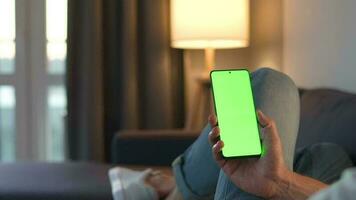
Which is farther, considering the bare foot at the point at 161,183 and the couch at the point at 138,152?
the bare foot at the point at 161,183

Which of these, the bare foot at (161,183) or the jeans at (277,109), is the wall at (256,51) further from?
the jeans at (277,109)

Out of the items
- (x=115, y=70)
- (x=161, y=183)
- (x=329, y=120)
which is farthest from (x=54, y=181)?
(x=115, y=70)

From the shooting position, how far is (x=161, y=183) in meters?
1.78

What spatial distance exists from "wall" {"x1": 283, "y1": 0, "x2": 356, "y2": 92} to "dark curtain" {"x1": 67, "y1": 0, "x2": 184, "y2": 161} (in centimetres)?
65

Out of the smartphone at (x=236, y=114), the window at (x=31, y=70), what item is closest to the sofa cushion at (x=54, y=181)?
the smartphone at (x=236, y=114)

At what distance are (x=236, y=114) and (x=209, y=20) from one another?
1583 millimetres

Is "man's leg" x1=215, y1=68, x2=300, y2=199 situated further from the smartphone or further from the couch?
the couch

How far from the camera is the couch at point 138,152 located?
146 centimetres

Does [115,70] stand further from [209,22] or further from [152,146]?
[152,146]

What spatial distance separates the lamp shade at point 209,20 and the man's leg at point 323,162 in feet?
4.30

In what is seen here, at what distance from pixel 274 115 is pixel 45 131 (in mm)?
2234

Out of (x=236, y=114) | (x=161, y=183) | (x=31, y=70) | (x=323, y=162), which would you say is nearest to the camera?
(x=236, y=114)

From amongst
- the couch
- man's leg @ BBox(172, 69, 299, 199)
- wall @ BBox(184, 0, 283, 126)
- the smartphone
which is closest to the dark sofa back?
the couch

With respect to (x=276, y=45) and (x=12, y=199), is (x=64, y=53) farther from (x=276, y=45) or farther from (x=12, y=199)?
(x=12, y=199)
